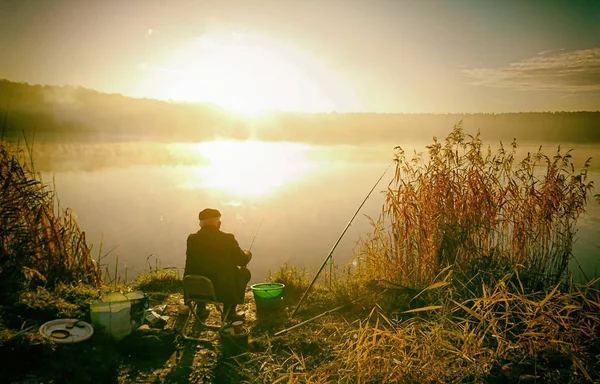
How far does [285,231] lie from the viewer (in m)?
15.6

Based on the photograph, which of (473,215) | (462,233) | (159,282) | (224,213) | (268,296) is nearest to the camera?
(268,296)

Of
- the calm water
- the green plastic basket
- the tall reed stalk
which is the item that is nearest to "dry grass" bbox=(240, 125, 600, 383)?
the tall reed stalk

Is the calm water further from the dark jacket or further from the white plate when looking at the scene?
the white plate

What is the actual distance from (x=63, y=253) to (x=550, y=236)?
6.93m

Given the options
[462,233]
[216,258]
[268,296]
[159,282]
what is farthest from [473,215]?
[159,282]

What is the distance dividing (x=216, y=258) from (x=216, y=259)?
0.5 inches

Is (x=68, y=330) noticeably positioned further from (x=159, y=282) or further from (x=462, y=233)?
(x=462, y=233)

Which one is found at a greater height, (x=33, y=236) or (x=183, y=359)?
(x=33, y=236)

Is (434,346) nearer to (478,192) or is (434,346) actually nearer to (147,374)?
(147,374)

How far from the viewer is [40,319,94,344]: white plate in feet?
13.1

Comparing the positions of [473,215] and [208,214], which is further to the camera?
[473,215]

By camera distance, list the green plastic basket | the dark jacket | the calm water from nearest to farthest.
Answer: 1. the dark jacket
2. the green plastic basket
3. the calm water

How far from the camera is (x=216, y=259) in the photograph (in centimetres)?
504

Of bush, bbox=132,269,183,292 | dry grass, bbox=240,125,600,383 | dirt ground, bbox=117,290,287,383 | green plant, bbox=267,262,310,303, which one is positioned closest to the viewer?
dirt ground, bbox=117,290,287,383
